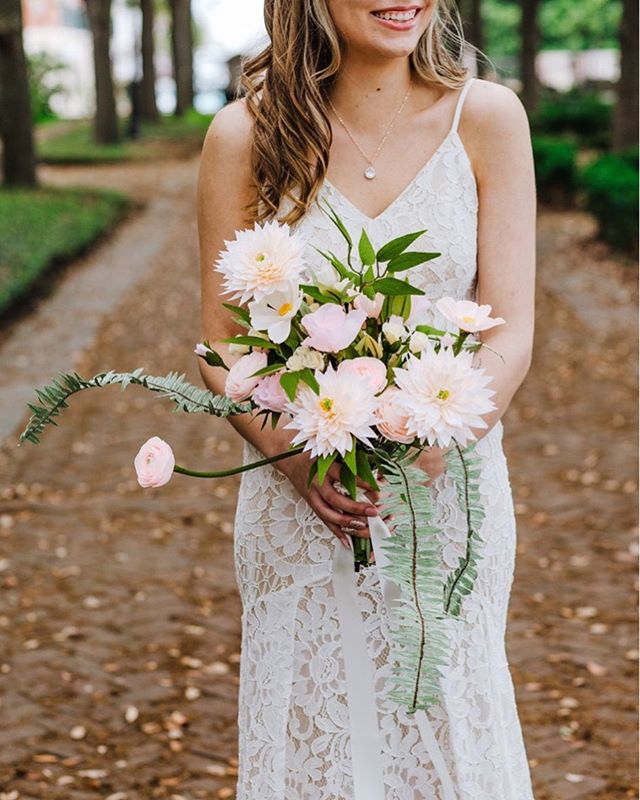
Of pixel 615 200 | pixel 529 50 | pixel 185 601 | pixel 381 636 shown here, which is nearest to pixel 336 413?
pixel 381 636

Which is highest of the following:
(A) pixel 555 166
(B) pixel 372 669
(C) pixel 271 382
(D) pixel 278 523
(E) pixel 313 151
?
(E) pixel 313 151

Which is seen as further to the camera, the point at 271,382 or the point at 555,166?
the point at 555,166

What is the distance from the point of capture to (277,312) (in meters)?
2.13

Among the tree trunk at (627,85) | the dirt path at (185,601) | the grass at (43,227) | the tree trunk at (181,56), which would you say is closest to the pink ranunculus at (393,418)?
the dirt path at (185,601)

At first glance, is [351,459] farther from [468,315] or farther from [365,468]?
[468,315]

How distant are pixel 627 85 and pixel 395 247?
653 inches

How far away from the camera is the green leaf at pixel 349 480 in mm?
2207

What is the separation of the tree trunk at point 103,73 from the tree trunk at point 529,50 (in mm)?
9936

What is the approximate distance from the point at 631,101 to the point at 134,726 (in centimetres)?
1537

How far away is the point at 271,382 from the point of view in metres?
2.16

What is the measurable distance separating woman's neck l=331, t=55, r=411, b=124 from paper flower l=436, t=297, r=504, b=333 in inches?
25.4

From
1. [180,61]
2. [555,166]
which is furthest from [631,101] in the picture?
[180,61]

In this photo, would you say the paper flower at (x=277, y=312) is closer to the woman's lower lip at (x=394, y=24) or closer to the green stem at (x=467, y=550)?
the green stem at (x=467, y=550)

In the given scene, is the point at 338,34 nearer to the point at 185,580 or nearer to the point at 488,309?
the point at 488,309
